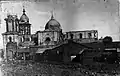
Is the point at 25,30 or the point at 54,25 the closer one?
the point at 54,25

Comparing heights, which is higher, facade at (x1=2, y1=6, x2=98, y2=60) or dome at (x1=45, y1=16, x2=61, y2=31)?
dome at (x1=45, y1=16, x2=61, y2=31)

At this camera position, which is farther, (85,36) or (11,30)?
(11,30)

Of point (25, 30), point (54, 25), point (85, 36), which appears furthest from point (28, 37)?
point (85, 36)

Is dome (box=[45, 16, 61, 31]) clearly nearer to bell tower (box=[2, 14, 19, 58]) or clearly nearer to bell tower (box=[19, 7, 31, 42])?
bell tower (box=[19, 7, 31, 42])

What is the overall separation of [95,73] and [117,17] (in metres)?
0.70

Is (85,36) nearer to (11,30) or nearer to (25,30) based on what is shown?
(25,30)

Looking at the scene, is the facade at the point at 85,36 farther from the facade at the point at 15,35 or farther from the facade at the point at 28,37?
the facade at the point at 15,35

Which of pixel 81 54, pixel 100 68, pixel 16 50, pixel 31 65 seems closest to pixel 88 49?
pixel 81 54

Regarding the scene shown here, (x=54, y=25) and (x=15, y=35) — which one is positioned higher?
(x=54, y=25)

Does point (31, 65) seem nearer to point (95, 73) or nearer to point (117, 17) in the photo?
point (95, 73)

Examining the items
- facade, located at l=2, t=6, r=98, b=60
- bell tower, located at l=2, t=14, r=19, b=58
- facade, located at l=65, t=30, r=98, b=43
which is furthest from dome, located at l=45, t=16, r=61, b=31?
bell tower, located at l=2, t=14, r=19, b=58

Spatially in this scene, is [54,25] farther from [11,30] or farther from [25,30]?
[11,30]

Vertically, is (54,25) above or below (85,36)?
above

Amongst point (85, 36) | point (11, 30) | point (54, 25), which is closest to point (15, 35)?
point (11, 30)
